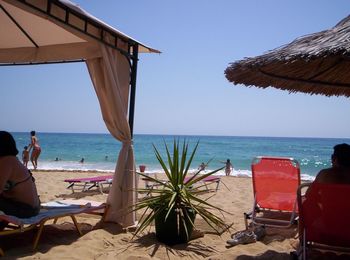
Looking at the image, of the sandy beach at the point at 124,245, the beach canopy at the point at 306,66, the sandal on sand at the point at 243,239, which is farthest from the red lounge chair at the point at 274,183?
the beach canopy at the point at 306,66

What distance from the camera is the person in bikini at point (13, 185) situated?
11.1 ft

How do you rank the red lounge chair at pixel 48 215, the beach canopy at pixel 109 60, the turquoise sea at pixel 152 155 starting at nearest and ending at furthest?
1. the red lounge chair at pixel 48 215
2. the beach canopy at pixel 109 60
3. the turquoise sea at pixel 152 155

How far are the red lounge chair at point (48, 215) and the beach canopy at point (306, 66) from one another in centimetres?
209

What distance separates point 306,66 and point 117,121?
2.18 m

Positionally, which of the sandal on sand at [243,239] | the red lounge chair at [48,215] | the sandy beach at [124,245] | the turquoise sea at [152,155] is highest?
the red lounge chair at [48,215]

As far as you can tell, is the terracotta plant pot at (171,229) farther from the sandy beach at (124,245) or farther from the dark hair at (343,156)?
the dark hair at (343,156)

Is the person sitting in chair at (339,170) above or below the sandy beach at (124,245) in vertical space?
above

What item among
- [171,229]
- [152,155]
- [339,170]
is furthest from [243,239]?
[152,155]

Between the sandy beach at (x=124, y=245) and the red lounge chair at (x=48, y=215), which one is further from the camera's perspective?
the sandy beach at (x=124, y=245)

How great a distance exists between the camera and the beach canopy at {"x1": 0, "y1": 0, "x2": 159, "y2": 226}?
13.6 feet

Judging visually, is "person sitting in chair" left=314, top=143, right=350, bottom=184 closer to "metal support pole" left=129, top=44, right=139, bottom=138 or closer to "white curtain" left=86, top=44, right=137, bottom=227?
"white curtain" left=86, top=44, right=137, bottom=227

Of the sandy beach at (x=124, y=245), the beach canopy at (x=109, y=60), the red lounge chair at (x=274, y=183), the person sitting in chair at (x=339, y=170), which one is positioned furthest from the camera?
the red lounge chair at (x=274, y=183)

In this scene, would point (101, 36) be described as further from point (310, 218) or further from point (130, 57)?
point (310, 218)

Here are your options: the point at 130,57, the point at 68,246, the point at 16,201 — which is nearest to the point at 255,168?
the point at 130,57
